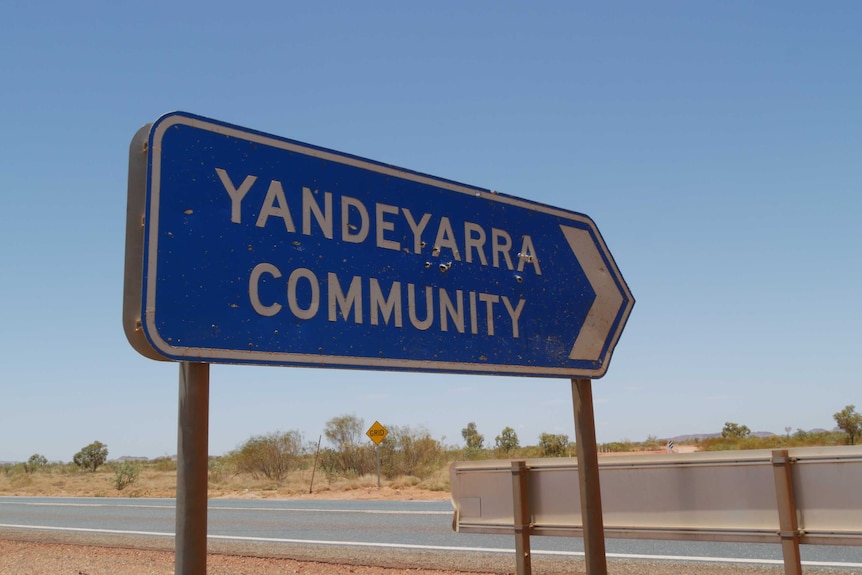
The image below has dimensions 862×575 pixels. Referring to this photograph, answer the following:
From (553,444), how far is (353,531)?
26.5 m

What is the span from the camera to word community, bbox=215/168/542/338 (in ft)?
7.59

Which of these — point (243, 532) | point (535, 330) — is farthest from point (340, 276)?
point (243, 532)

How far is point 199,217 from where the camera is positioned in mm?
2154

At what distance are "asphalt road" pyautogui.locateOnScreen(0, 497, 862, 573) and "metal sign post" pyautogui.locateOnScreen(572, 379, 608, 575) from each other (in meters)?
5.68

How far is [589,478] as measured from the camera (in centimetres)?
313

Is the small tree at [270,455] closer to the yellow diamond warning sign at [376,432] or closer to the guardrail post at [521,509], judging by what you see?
the yellow diamond warning sign at [376,432]

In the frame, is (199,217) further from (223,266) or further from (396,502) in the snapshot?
(396,502)

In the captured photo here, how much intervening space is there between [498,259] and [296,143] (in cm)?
105

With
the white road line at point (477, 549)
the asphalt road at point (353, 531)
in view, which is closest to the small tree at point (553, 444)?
the asphalt road at point (353, 531)

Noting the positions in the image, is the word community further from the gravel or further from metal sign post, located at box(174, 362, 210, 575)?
the gravel

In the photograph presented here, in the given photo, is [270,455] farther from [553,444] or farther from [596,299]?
[596,299]

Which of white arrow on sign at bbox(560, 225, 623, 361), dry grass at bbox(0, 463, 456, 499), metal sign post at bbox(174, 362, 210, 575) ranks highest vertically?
white arrow on sign at bbox(560, 225, 623, 361)

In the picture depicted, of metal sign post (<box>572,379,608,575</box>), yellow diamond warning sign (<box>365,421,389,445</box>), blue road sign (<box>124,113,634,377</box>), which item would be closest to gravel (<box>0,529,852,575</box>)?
metal sign post (<box>572,379,608,575</box>)

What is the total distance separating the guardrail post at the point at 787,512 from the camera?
3281 mm
